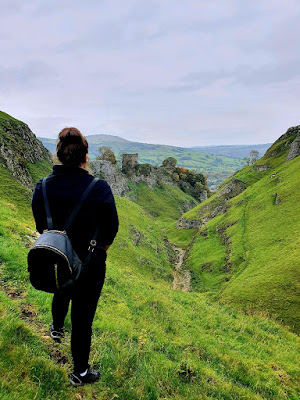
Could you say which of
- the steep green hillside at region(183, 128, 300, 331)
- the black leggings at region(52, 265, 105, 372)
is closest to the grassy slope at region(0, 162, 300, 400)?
the black leggings at region(52, 265, 105, 372)

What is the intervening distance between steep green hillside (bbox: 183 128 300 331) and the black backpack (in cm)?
2292

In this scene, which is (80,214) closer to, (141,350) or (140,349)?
(141,350)

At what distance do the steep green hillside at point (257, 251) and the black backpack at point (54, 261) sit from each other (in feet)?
75.2

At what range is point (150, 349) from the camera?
25.6 ft

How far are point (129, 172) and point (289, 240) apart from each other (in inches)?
3701

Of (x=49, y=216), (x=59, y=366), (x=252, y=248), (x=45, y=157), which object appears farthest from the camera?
(x=45, y=157)

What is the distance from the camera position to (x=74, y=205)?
4246mm

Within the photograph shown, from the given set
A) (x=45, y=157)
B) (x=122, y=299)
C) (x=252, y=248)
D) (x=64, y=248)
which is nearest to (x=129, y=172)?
(x=45, y=157)

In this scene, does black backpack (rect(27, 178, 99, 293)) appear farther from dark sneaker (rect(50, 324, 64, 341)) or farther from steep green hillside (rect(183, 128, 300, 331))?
steep green hillside (rect(183, 128, 300, 331))

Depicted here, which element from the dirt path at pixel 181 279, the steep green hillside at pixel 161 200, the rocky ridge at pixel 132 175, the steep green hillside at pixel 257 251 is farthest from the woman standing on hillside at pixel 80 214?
the steep green hillside at pixel 161 200

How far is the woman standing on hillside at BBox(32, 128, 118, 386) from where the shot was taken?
429 centimetres

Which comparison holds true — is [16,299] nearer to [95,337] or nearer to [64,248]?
[95,337]

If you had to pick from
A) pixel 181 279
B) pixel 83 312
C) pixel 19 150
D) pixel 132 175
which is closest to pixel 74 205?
pixel 83 312

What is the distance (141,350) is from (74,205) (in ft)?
18.5
